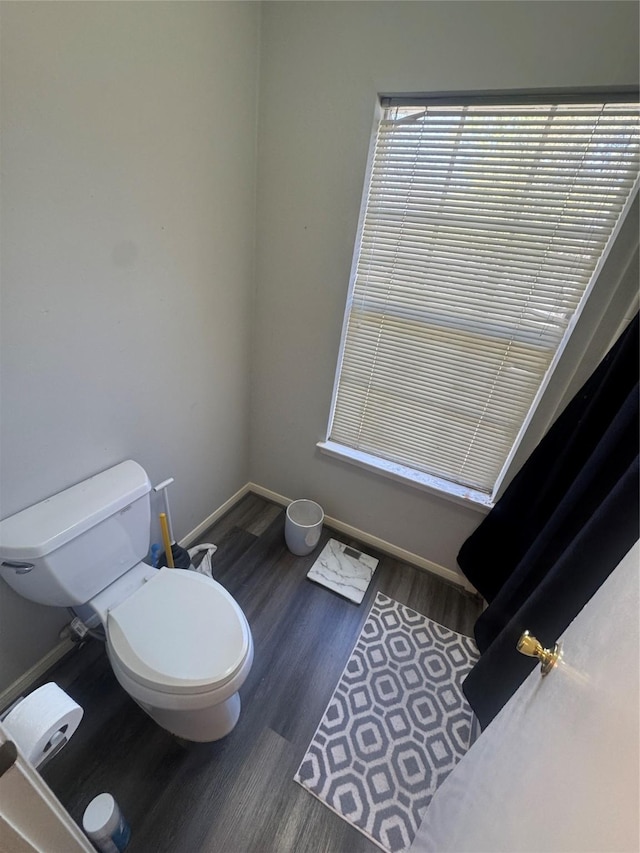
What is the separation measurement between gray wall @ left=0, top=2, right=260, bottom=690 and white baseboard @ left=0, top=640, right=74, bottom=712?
0.12 feet

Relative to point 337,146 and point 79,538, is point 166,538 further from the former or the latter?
point 337,146

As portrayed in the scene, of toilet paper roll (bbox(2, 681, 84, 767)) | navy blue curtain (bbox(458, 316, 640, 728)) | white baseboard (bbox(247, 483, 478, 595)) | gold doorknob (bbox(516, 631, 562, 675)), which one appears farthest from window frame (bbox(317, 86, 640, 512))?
toilet paper roll (bbox(2, 681, 84, 767))

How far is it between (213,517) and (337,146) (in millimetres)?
1819

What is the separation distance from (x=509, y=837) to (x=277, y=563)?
136 centimetres

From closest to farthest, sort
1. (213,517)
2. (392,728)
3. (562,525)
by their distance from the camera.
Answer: (562,525)
(392,728)
(213,517)

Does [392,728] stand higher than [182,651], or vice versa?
[182,651]

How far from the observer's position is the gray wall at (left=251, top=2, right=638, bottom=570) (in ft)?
3.04

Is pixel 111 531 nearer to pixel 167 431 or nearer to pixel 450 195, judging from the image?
pixel 167 431

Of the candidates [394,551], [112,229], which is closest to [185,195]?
[112,229]

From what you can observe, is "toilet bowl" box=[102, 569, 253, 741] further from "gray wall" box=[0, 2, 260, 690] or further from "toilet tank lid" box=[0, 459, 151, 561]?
"gray wall" box=[0, 2, 260, 690]

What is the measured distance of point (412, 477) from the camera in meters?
1.61

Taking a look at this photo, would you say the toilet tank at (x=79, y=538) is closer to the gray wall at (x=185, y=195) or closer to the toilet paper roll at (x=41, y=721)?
the gray wall at (x=185, y=195)

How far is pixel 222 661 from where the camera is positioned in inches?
37.6

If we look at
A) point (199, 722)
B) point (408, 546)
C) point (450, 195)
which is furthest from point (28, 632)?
point (450, 195)
